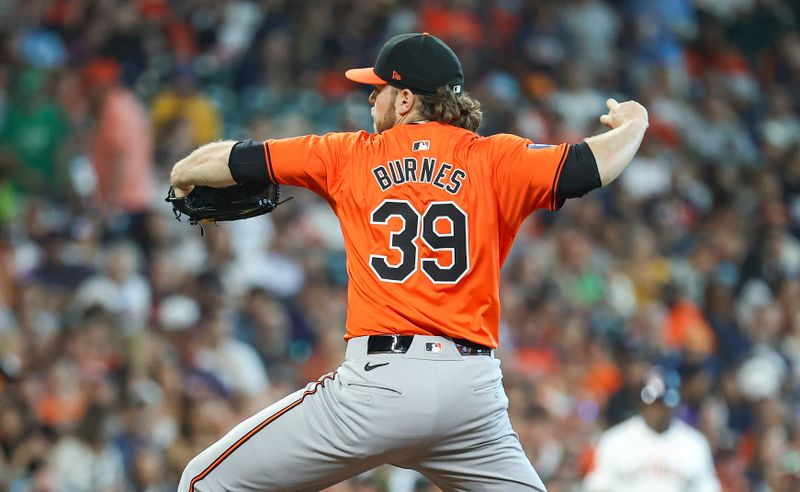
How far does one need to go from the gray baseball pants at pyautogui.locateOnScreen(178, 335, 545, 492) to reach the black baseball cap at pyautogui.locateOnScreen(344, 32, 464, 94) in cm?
83

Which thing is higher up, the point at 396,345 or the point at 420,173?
the point at 420,173

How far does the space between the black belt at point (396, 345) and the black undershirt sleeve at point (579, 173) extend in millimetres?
559

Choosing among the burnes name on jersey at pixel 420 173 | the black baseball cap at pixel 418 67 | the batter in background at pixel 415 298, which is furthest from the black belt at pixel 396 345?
the black baseball cap at pixel 418 67

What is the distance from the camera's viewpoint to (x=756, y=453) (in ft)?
32.3

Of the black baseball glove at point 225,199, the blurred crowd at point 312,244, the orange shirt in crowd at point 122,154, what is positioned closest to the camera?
the black baseball glove at point 225,199

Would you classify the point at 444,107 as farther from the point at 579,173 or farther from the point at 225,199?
the point at 225,199

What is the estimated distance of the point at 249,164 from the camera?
439 centimetres

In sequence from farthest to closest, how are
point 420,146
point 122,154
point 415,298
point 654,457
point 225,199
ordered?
point 122,154 → point 654,457 → point 225,199 → point 420,146 → point 415,298

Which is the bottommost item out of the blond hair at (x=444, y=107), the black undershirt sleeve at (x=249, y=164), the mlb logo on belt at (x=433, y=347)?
the mlb logo on belt at (x=433, y=347)

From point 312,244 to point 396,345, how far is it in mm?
6500

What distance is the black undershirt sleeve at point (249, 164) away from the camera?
439 centimetres

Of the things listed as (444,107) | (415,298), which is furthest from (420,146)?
(415,298)

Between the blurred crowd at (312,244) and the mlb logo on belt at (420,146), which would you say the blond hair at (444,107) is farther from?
the blurred crowd at (312,244)

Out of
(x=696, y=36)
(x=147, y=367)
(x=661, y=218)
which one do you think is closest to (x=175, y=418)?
(x=147, y=367)
